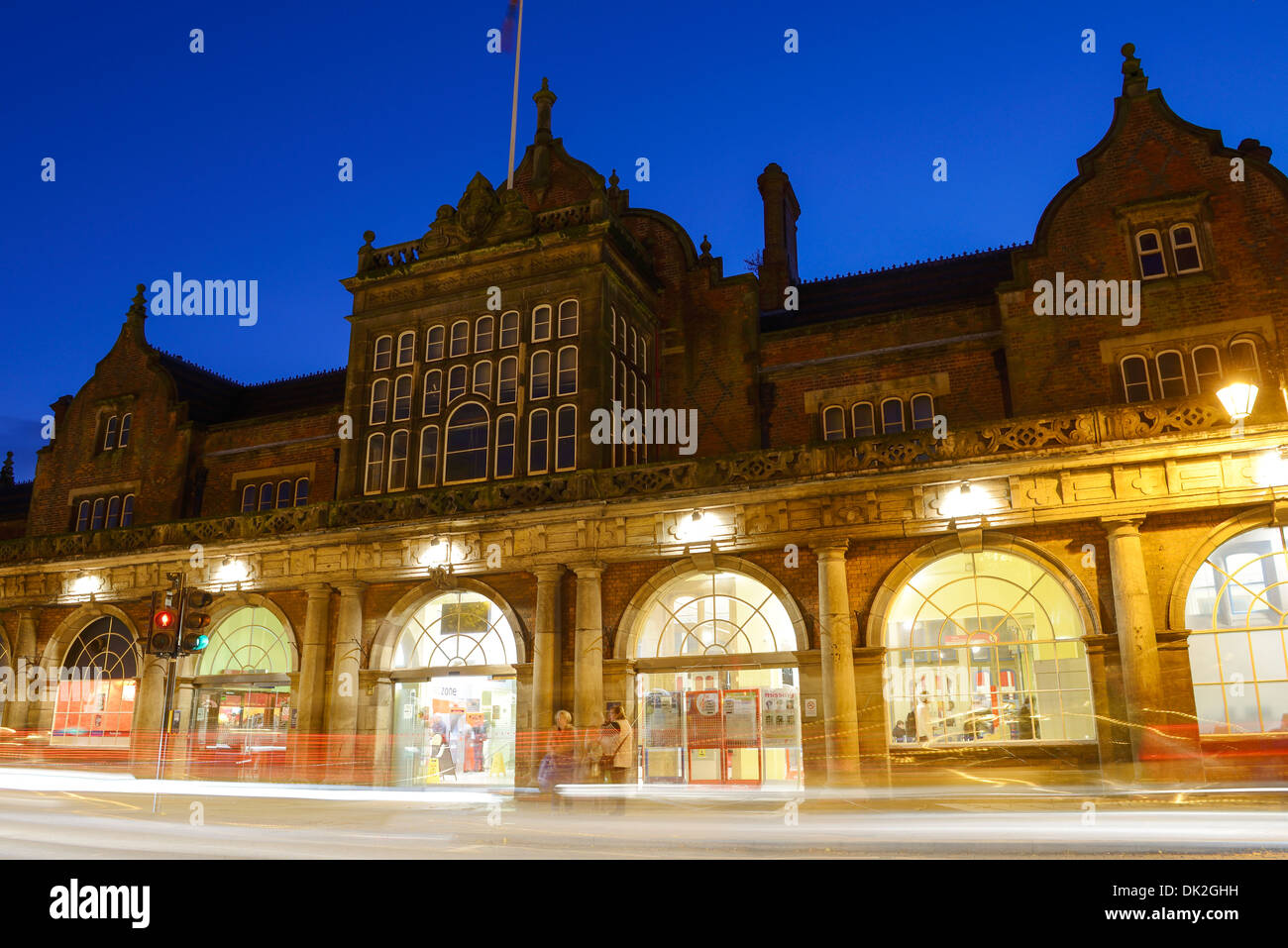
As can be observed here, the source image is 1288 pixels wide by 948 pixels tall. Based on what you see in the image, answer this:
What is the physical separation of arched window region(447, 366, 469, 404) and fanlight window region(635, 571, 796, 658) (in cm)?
770

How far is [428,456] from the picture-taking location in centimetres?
2369

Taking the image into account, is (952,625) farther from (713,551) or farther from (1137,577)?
(713,551)

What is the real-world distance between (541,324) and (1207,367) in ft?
48.7

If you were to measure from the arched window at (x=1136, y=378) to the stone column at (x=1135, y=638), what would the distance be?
3.98 meters

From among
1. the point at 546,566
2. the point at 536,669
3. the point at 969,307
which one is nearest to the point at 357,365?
the point at 546,566

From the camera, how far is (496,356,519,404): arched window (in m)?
23.3

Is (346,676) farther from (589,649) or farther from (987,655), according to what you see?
(987,655)

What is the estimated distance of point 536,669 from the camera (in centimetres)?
2028

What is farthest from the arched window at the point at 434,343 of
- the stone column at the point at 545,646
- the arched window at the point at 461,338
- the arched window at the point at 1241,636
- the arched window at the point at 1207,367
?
the arched window at the point at 1241,636

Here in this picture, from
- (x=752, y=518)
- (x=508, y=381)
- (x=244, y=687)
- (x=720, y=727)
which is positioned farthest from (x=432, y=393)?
(x=720, y=727)

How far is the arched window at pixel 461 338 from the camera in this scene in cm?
2419

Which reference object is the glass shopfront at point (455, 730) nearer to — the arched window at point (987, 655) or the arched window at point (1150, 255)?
the arched window at point (987, 655)

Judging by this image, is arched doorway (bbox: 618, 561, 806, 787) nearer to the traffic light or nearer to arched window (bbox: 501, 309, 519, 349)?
arched window (bbox: 501, 309, 519, 349)
